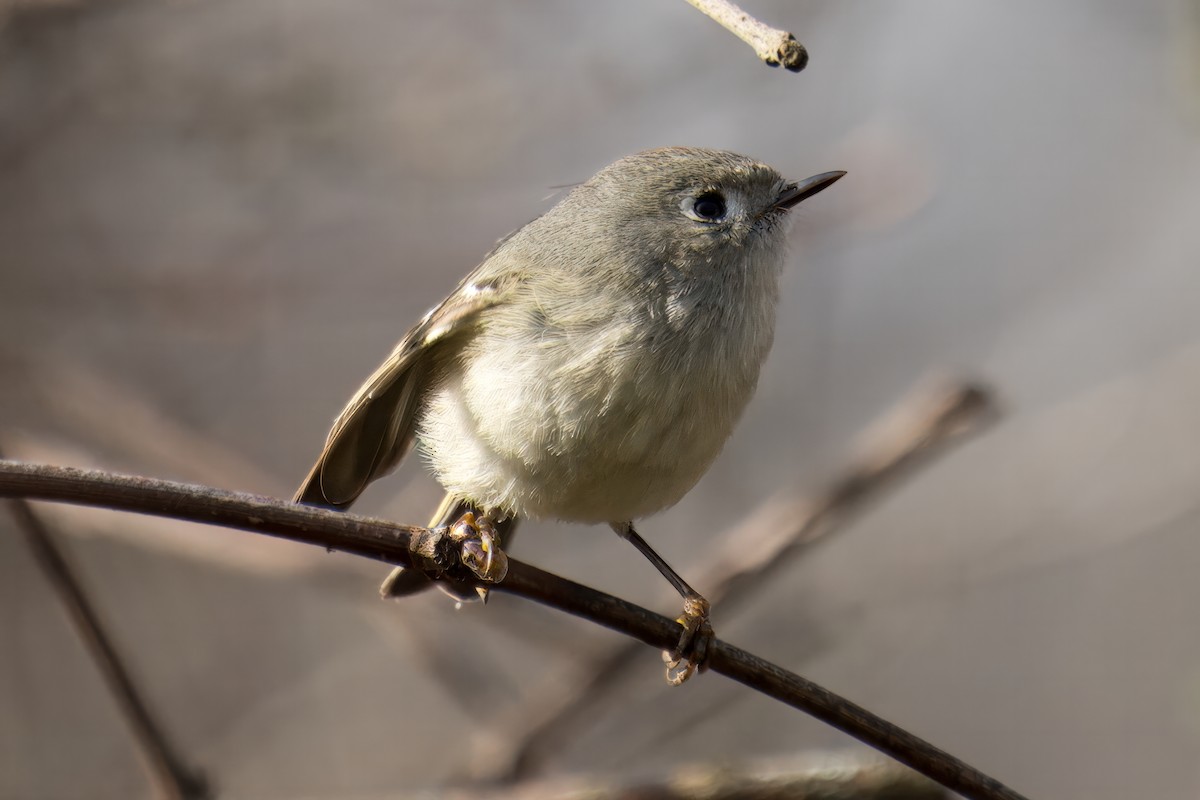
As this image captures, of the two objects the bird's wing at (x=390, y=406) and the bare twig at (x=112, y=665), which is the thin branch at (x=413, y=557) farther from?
the bird's wing at (x=390, y=406)

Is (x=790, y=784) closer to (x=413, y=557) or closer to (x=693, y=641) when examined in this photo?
(x=693, y=641)

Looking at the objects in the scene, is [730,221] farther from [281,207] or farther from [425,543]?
[281,207]

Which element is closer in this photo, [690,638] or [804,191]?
[690,638]

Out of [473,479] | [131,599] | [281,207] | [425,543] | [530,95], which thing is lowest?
[131,599]

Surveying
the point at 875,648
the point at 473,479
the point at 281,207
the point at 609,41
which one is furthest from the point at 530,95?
the point at 875,648

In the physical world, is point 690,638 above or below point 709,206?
below

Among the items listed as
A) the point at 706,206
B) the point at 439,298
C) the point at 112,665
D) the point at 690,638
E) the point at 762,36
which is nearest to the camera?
the point at 762,36

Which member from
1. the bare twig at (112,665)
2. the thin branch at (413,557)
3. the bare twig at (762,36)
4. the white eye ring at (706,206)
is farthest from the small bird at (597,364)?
the bare twig at (762,36)

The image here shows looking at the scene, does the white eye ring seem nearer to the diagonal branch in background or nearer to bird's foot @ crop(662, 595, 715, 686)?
the diagonal branch in background

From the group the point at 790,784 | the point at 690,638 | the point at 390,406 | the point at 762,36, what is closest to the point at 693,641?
the point at 690,638
